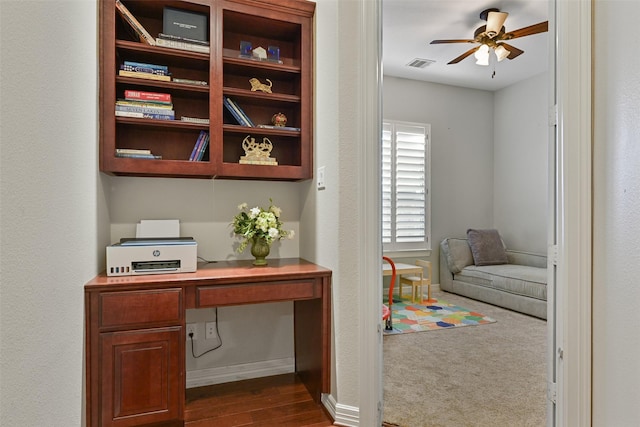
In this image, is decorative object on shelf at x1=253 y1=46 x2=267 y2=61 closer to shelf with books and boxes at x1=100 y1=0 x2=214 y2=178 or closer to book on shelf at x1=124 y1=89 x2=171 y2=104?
shelf with books and boxes at x1=100 y1=0 x2=214 y2=178

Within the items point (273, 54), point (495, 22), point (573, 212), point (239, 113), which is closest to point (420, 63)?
point (495, 22)

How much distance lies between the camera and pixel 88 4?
171 cm

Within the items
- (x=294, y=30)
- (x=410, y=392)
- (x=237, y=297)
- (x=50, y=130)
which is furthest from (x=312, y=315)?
(x=294, y=30)

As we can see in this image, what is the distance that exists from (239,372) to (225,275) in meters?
0.91

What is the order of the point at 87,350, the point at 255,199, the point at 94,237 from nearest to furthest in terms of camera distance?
the point at 87,350
the point at 94,237
the point at 255,199

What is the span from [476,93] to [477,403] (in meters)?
4.71

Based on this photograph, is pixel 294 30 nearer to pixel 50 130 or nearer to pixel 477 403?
pixel 50 130

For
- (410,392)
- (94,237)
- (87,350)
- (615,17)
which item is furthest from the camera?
Answer: (410,392)

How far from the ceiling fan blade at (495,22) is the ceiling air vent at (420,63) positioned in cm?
117

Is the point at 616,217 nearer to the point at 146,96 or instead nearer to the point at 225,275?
the point at 225,275

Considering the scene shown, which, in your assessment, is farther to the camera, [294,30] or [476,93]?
[476,93]

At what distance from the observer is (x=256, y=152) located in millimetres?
2373

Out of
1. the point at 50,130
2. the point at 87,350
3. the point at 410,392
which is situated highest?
the point at 50,130

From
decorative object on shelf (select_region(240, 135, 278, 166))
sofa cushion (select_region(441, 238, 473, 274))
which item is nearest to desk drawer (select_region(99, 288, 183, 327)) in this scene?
decorative object on shelf (select_region(240, 135, 278, 166))
